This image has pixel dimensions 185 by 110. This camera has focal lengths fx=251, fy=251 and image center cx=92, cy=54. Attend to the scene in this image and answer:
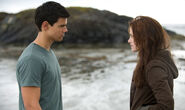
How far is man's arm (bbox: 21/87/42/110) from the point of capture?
7.42ft

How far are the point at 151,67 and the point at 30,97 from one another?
45.1 inches

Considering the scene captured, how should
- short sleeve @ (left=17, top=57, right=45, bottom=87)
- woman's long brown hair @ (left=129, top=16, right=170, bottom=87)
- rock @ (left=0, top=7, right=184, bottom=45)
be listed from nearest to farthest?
1. short sleeve @ (left=17, top=57, right=45, bottom=87)
2. woman's long brown hair @ (left=129, top=16, right=170, bottom=87)
3. rock @ (left=0, top=7, right=184, bottom=45)

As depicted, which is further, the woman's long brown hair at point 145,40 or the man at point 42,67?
the woman's long brown hair at point 145,40

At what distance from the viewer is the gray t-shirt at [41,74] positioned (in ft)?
7.34

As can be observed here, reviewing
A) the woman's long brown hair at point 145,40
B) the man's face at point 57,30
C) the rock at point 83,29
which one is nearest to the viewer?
the woman's long brown hair at point 145,40

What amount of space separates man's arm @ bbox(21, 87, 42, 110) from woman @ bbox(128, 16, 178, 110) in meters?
0.98

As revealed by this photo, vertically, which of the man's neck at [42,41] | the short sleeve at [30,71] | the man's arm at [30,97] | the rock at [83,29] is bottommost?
the rock at [83,29]

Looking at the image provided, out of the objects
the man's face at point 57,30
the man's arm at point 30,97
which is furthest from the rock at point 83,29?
the man's arm at point 30,97

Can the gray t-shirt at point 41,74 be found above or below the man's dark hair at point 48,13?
below

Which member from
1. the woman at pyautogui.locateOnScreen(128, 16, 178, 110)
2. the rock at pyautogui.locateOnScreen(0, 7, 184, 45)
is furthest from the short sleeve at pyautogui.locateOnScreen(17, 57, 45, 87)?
the rock at pyautogui.locateOnScreen(0, 7, 184, 45)

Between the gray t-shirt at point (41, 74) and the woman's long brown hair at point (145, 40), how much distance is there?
0.83m

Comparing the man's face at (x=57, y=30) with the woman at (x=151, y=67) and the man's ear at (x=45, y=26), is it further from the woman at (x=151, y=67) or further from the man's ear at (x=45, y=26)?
the woman at (x=151, y=67)

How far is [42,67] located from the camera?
2.32m

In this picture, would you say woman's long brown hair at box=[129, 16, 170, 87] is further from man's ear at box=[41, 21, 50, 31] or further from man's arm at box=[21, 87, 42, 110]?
man's arm at box=[21, 87, 42, 110]
